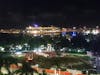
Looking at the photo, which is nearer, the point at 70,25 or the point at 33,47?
the point at 70,25

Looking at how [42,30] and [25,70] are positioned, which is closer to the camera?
[25,70]

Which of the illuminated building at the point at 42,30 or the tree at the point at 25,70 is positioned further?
the illuminated building at the point at 42,30

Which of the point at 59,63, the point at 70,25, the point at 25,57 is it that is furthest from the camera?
the point at 59,63

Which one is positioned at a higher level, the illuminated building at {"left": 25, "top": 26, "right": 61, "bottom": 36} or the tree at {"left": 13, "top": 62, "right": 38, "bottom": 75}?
the illuminated building at {"left": 25, "top": 26, "right": 61, "bottom": 36}

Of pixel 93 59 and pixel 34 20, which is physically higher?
pixel 34 20

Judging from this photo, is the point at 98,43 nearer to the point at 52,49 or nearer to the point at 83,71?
the point at 83,71

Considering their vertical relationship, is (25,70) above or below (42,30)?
below

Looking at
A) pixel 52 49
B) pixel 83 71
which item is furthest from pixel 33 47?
pixel 83 71

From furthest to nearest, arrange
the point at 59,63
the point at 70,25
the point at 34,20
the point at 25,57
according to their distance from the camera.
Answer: the point at 59,63
the point at 25,57
the point at 34,20
the point at 70,25
